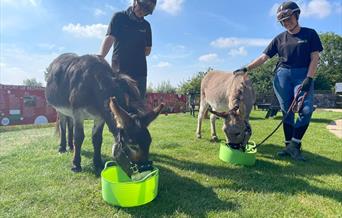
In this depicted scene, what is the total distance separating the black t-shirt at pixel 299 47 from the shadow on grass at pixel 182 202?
9.45ft

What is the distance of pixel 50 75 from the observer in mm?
5094

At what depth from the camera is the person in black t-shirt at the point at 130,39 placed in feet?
14.3

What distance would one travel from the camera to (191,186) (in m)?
3.39

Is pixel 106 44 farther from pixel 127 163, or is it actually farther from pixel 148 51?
pixel 127 163

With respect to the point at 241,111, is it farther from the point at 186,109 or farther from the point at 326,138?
the point at 186,109

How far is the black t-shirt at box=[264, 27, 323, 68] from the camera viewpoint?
4.75m

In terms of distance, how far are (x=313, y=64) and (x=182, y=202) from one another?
131 inches

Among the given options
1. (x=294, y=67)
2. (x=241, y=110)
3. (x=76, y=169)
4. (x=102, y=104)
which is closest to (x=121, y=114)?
(x=102, y=104)

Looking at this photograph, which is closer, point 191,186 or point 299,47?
point 191,186

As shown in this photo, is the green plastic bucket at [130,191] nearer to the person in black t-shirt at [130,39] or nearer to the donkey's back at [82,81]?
the donkey's back at [82,81]

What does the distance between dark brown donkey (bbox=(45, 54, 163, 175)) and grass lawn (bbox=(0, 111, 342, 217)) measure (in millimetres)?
474

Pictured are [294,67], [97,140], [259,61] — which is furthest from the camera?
[259,61]

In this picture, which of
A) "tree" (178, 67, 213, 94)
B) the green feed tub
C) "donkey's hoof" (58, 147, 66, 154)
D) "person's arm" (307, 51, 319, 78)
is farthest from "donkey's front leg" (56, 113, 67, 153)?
"tree" (178, 67, 213, 94)

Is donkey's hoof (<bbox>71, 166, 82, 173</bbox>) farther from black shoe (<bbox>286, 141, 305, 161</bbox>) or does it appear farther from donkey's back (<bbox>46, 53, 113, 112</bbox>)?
black shoe (<bbox>286, 141, 305, 161</bbox>)
